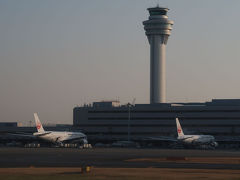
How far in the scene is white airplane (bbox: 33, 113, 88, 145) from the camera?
161625mm

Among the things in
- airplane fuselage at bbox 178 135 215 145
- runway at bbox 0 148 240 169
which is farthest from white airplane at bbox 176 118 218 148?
runway at bbox 0 148 240 169

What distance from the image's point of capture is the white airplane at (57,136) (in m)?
162

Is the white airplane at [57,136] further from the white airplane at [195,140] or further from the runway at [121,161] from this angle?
the runway at [121,161]

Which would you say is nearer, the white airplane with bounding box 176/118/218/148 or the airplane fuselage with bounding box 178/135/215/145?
the airplane fuselage with bounding box 178/135/215/145

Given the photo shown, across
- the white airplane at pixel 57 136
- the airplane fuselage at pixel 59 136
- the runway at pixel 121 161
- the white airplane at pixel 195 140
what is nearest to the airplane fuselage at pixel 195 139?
the white airplane at pixel 195 140

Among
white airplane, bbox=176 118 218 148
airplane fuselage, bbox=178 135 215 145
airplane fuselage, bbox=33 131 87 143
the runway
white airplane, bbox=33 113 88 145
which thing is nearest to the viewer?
the runway

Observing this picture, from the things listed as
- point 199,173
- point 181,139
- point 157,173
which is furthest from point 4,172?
point 181,139

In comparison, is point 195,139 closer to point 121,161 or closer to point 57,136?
point 57,136

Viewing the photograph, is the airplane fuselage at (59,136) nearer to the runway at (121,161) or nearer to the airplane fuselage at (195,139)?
the airplane fuselage at (195,139)

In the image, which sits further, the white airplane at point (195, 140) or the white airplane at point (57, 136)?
the white airplane at point (195, 140)

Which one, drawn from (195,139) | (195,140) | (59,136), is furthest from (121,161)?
(59,136)

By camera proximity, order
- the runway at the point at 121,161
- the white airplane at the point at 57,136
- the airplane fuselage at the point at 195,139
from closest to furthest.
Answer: the runway at the point at 121,161
the white airplane at the point at 57,136
the airplane fuselage at the point at 195,139

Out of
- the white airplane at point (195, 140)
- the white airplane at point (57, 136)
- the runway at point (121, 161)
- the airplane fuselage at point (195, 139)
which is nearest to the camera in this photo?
the runway at point (121, 161)

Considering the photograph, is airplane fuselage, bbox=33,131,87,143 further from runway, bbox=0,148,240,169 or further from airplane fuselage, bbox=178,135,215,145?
runway, bbox=0,148,240,169
